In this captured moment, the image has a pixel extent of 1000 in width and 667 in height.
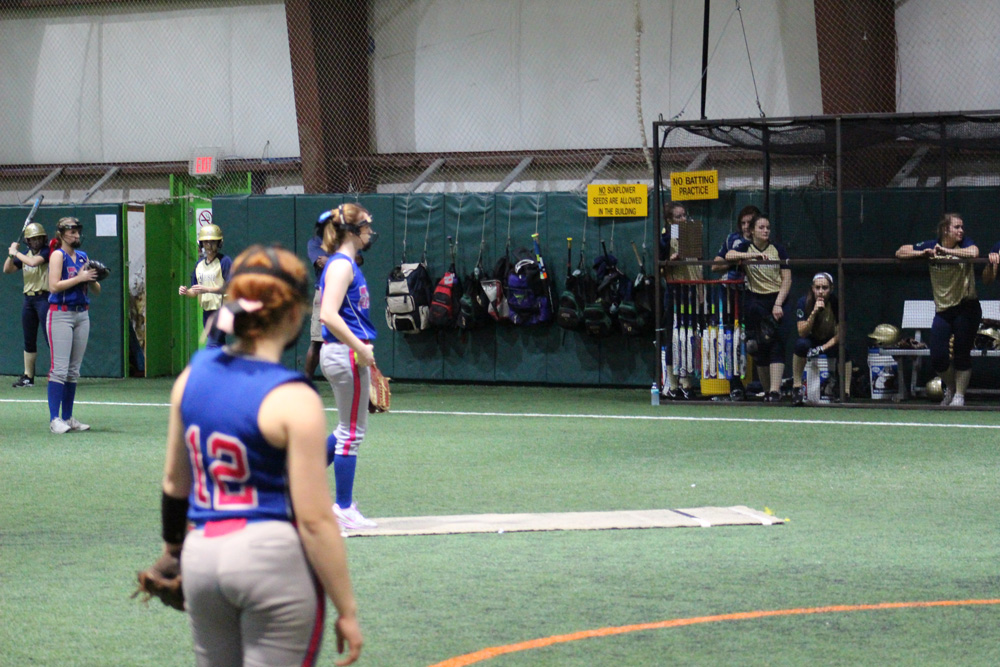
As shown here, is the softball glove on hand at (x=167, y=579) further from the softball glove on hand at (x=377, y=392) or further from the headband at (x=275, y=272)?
the softball glove on hand at (x=377, y=392)

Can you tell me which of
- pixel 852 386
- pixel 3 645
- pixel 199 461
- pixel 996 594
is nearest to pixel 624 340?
pixel 852 386

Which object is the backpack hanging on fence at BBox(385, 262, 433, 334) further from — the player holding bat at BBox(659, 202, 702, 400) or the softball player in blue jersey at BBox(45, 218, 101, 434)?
the softball player in blue jersey at BBox(45, 218, 101, 434)

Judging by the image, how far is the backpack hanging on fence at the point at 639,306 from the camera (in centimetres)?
1494

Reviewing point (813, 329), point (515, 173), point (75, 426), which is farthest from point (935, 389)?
point (75, 426)

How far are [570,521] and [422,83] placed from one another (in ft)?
37.9

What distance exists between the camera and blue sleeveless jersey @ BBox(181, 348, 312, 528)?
9.56 ft

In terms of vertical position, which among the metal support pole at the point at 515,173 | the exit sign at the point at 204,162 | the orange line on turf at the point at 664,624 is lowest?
the orange line on turf at the point at 664,624

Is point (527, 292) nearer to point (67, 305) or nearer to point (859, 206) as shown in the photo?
point (859, 206)

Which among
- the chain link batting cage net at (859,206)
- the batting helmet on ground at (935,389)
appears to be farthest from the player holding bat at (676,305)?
the batting helmet on ground at (935,389)

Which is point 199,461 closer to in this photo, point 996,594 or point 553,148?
point 996,594

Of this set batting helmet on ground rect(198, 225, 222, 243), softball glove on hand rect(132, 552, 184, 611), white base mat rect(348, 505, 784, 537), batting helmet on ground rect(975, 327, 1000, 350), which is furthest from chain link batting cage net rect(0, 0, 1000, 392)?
softball glove on hand rect(132, 552, 184, 611)

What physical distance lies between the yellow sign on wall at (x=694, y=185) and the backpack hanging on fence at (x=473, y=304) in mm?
2534

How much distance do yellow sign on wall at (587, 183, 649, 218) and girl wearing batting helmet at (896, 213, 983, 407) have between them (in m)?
3.32

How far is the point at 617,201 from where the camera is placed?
15445 mm
